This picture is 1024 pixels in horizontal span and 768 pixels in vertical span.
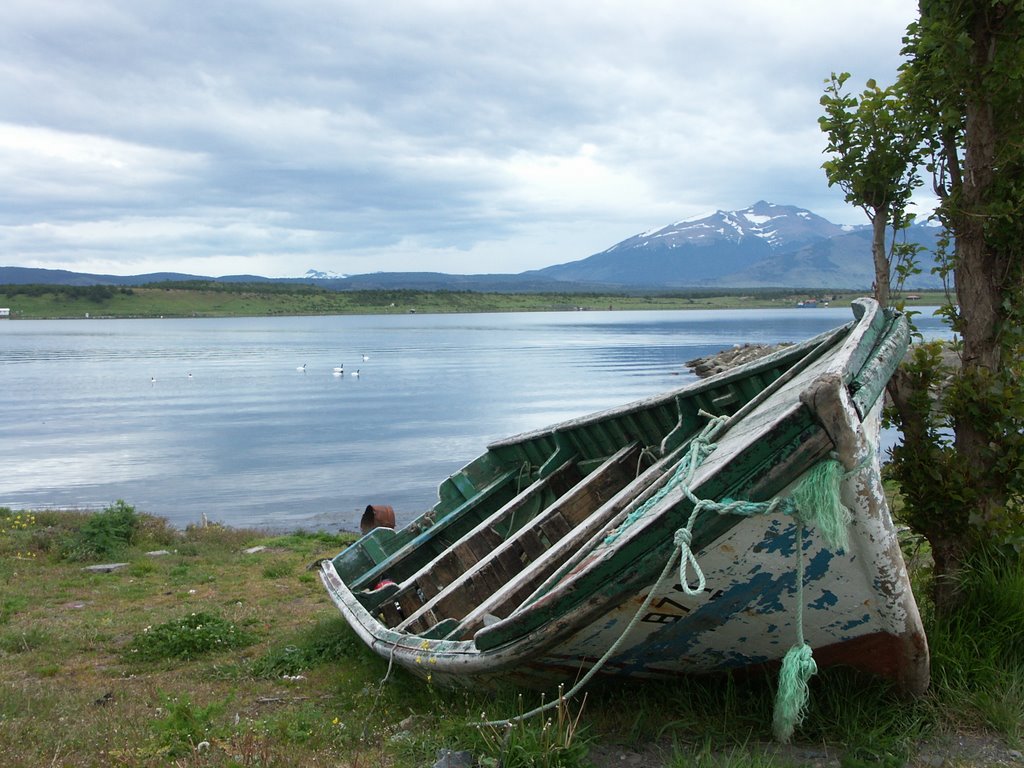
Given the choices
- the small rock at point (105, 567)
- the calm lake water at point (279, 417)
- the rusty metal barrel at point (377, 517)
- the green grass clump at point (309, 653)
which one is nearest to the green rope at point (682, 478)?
the green grass clump at point (309, 653)

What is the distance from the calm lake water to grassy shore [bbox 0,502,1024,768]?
12.2 m

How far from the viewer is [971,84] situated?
644cm

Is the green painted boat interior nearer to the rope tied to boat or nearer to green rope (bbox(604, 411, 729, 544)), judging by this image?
the rope tied to boat

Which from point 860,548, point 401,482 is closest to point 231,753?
point 860,548

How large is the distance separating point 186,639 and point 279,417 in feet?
120

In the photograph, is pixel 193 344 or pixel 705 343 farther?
pixel 193 344

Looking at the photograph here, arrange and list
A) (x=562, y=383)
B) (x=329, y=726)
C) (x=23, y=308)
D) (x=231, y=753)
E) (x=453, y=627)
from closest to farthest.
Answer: (x=231, y=753)
(x=329, y=726)
(x=453, y=627)
(x=562, y=383)
(x=23, y=308)

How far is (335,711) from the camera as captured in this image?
686 cm

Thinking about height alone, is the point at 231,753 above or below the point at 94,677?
above

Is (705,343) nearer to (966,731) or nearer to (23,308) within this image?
(966,731)

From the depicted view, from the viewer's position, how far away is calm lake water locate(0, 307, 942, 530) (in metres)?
26.1

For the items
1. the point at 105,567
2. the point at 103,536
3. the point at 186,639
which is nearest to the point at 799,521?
the point at 186,639

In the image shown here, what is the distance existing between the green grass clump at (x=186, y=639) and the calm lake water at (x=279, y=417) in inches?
475

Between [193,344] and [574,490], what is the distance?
4252 inches
